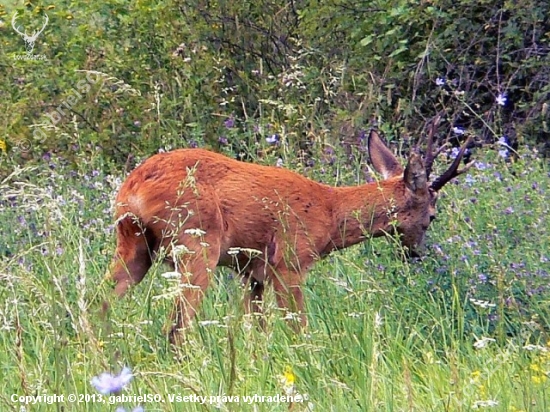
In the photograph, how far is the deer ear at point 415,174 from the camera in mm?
6691

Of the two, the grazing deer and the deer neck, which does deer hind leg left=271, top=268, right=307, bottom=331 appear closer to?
the grazing deer

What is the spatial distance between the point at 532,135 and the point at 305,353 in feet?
19.4

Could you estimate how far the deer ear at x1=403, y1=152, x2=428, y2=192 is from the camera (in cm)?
669

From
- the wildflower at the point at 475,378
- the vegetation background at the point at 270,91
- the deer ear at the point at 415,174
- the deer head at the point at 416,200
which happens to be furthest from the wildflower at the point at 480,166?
the wildflower at the point at 475,378

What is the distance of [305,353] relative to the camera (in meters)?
4.00

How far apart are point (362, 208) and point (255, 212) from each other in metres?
0.72

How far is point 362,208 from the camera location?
6887mm

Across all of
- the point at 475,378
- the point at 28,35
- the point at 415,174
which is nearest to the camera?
the point at 475,378

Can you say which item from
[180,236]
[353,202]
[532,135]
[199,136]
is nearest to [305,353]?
[180,236]

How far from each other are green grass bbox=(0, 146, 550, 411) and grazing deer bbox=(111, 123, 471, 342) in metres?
0.14

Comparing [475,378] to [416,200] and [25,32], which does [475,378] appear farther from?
[25,32]

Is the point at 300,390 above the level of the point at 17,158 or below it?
above

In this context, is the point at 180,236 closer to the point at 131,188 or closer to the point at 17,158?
the point at 131,188

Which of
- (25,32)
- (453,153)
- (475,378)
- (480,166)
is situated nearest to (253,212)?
(480,166)
